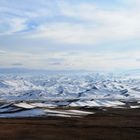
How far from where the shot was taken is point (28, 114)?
72.8 meters

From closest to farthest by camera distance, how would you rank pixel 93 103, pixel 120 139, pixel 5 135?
pixel 120 139 → pixel 5 135 → pixel 93 103

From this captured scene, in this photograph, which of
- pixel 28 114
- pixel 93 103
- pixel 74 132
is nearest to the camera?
pixel 74 132

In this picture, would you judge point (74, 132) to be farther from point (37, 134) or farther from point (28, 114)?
point (28, 114)

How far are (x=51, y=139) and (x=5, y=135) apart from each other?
553cm

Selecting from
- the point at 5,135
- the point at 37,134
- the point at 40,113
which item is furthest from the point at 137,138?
the point at 40,113

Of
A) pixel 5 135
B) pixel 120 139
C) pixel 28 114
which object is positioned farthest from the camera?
pixel 28 114

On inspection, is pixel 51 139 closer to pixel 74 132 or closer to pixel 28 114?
pixel 74 132

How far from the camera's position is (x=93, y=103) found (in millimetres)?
132250

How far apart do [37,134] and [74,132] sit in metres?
4.28

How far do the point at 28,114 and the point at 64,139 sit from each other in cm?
3800

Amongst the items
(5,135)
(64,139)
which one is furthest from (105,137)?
(5,135)

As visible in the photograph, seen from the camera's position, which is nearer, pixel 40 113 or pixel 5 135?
pixel 5 135

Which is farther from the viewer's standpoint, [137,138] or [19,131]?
[19,131]

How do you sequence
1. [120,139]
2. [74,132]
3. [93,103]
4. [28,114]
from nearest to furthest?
1. [120,139]
2. [74,132]
3. [28,114]
4. [93,103]
